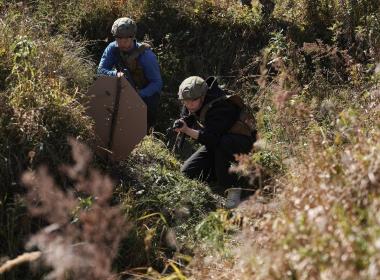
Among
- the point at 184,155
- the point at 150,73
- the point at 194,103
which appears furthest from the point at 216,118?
the point at 184,155

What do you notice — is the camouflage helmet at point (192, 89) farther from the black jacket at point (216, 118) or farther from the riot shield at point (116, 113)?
the riot shield at point (116, 113)

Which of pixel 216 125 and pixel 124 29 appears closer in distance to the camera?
pixel 216 125

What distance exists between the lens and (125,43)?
6.97 m

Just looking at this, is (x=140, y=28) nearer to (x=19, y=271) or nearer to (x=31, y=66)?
(x=31, y=66)

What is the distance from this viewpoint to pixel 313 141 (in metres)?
4.02

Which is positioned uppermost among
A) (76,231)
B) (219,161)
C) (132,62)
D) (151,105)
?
(132,62)

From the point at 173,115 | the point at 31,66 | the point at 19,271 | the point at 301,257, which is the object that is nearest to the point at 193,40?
the point at 173,115

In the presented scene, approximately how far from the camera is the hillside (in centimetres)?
327

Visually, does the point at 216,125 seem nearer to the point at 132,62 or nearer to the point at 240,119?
the point at 240,119

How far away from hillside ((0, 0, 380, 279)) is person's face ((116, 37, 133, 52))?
1.44ft

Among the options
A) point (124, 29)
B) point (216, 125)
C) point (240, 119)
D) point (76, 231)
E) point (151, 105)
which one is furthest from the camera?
point (151, 105)

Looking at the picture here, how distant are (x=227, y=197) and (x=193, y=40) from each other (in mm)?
3585

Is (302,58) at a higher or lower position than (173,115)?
higher

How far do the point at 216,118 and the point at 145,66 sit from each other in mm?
1221
